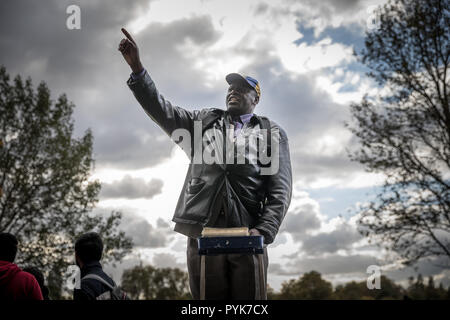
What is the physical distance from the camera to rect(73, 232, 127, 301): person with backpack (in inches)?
120

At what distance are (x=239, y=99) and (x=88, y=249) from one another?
1.79 meters

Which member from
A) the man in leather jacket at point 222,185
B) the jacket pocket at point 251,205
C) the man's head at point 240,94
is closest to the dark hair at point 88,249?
the man in leather jacket at point 222,185

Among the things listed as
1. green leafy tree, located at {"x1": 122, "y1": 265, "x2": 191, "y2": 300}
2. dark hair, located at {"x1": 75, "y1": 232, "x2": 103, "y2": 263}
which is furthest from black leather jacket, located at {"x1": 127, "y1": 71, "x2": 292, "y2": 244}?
green leafy tree, located at {"x1": 122, "y1": 265, "x2": 191, "y2": 300}

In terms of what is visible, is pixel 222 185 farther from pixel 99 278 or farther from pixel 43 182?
pixel 43 182

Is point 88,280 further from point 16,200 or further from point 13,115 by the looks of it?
point 13,115

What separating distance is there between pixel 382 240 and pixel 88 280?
10.6 m

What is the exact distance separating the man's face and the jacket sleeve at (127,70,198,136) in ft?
1.04

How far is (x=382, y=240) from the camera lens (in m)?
12.0

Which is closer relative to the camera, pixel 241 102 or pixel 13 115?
pixel 241 102

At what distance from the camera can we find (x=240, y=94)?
3.54 meters

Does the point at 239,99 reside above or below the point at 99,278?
above

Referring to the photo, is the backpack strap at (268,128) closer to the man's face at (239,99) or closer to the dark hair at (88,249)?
the man's face at (239,99)

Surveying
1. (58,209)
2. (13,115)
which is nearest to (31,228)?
(58,209)

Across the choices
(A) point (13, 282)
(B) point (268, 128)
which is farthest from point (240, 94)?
(A) point (13, 282)
